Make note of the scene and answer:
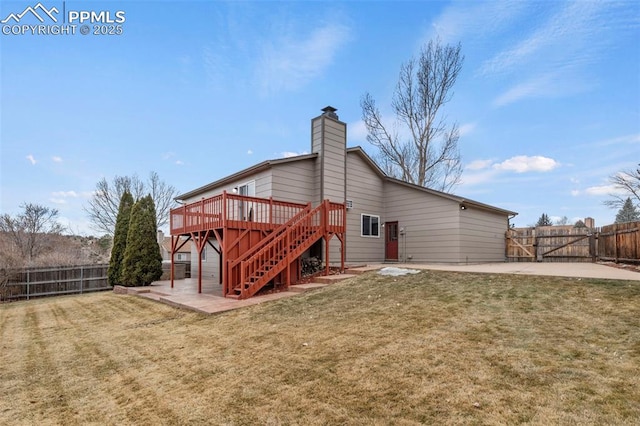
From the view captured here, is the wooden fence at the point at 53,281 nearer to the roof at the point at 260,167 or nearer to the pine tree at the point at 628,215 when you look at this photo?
the roof at the point at 260,167

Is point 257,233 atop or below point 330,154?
below

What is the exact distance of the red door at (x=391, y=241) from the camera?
15.1 metres

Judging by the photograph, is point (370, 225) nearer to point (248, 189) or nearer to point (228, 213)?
point (248, 189)

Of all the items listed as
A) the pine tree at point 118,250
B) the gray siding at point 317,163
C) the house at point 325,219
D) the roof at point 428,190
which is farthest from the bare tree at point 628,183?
the pine tree at point 118,250

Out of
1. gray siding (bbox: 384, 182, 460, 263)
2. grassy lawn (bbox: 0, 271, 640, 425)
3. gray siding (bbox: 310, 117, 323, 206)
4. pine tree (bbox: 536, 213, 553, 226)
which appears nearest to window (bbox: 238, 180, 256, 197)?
gray siding (bbox: 310, 117, 323, 206)

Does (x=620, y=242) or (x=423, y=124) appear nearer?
(x=620, y=242)

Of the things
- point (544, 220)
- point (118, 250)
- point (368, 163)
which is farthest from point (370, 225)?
point (544, 220)

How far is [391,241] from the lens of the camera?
49.9 ft

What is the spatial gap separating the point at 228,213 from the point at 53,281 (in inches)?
418

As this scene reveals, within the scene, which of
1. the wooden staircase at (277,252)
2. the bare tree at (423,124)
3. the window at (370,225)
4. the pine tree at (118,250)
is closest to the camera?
the wooden staircase at (277,252)

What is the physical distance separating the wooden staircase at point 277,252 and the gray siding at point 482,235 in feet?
20.3

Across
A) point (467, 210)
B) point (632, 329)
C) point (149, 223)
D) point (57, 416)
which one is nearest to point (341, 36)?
point (467, 210)

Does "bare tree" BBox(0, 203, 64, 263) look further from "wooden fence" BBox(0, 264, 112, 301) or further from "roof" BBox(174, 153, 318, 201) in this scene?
"roof" BBox(174, 153, 318, 201)

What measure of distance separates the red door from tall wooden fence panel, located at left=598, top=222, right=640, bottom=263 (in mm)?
7814
